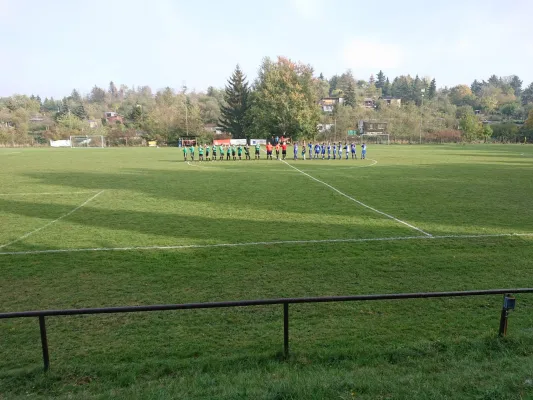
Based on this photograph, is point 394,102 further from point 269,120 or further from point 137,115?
point 137,115

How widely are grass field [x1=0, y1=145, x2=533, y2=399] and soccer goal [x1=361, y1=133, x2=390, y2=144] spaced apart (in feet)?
248

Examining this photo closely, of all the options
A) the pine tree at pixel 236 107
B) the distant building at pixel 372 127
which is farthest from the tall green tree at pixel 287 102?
the distant building at pixel 372 127

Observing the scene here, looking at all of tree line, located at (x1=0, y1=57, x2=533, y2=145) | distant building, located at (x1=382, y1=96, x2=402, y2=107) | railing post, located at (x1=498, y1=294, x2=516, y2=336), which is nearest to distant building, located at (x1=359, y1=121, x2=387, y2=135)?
tree line, located at (x1=0, y1=57, x2=533, y2=145)

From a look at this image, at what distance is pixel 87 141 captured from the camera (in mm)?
87125

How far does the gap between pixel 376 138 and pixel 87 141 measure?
64274mm

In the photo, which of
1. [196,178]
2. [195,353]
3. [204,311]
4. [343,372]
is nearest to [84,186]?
[196,178]

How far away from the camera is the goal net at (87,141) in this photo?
86625mm

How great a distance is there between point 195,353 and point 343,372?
1.96 meters

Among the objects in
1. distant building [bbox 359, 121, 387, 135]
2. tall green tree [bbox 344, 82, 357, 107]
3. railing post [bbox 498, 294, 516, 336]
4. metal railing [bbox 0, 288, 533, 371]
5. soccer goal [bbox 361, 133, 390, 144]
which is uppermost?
tall green tree [bbox 344, 82, 357, 107]

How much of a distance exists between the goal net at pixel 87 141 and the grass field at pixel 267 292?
76.5 metres

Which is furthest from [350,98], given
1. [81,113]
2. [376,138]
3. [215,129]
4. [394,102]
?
[81,113]

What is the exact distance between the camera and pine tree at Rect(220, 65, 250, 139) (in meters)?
88.8

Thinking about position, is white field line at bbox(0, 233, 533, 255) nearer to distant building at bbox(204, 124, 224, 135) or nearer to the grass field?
the grass field

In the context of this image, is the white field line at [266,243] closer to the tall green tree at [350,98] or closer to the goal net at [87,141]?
the goal net at [87,141]
